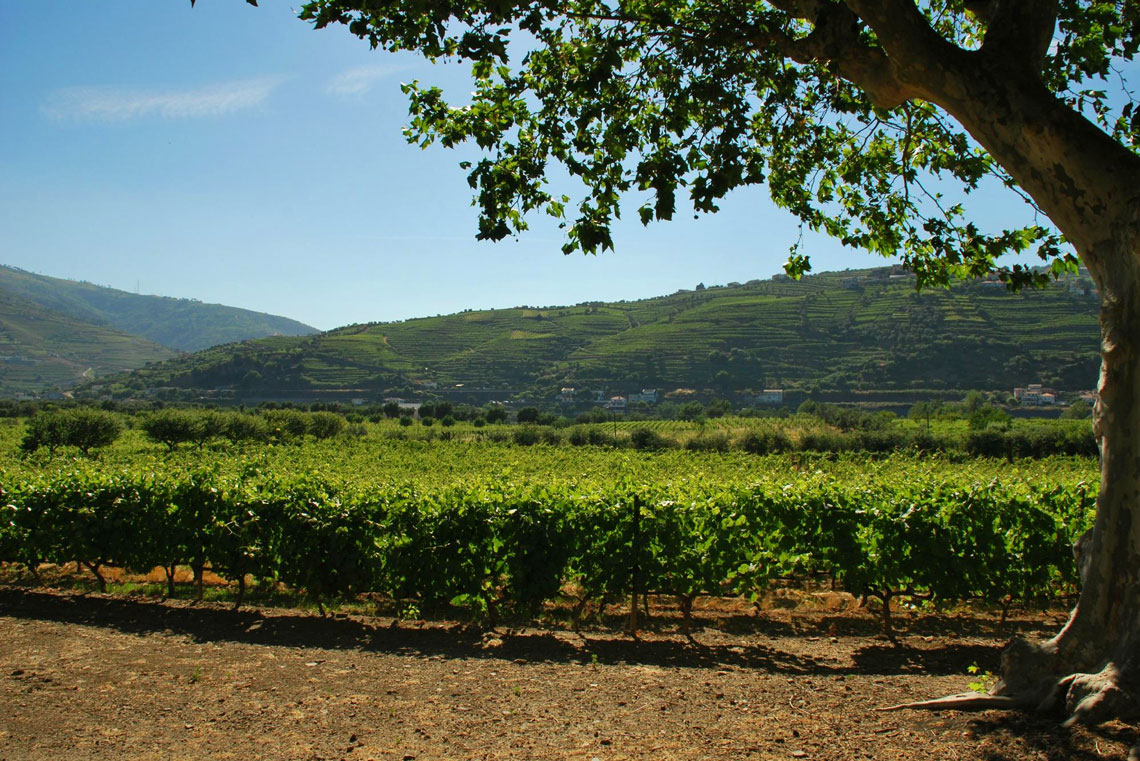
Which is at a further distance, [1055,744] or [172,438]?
[172,438]

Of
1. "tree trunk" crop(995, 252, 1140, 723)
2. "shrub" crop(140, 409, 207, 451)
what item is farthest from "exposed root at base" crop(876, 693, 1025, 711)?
"shrub" crop(140, 409, 207, 451)

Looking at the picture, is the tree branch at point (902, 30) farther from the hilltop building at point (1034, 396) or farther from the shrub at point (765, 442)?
the hilltop building at point (1034, 396)

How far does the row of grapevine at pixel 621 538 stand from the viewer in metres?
8.57

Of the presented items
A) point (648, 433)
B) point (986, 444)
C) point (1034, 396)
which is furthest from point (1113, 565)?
point (1034, 396)

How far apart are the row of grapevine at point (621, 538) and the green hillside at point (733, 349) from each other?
283 feet

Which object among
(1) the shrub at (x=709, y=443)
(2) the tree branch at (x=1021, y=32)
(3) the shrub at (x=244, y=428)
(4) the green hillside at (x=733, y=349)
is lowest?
(1) the shrub at (x=709, y=443)

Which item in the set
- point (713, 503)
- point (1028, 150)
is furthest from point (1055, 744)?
point (713, 503)

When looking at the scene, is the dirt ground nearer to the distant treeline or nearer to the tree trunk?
the tree trunk

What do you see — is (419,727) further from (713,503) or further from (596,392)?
(596,392)

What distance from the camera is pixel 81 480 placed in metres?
10.8

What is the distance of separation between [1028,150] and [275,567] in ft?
30.3

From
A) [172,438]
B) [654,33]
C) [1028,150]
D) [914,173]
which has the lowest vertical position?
[172,438]

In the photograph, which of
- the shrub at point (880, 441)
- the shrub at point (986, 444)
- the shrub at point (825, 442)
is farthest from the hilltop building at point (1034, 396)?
the shrub at point (825, 442)

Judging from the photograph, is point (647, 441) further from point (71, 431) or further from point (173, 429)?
point (71, 431)
